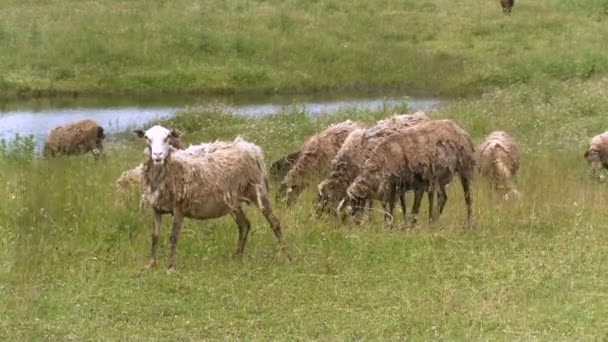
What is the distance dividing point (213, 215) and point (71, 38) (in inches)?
909

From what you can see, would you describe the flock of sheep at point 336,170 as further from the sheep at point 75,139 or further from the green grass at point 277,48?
the green grass at point 277,48

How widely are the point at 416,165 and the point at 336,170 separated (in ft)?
Answer: 4.62

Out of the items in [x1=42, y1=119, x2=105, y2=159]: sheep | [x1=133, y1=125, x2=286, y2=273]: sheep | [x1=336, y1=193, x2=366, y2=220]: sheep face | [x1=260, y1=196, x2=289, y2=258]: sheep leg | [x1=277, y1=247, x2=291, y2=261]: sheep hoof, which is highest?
[x1=133, y1=125, x2=286, y2=273]: sheep

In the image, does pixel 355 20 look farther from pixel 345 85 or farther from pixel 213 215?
pixel 213 215

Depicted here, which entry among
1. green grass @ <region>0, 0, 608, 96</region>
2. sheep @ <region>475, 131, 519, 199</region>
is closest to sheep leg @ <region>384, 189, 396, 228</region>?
sheep @ <region>475, 131, 519, 199</region>

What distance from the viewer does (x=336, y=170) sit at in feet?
41.9

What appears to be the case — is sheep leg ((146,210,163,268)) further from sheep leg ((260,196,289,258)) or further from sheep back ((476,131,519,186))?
sheep back ((476,131,519,186))

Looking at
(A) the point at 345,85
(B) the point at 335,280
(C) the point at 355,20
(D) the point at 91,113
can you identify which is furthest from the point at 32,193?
(C) the point at 355,20

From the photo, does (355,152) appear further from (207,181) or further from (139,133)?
(139,133)

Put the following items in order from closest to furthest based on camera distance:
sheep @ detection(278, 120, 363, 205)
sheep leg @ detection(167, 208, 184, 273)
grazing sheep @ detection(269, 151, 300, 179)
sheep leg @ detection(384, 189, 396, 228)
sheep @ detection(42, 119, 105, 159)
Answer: sheep leg @ detection(167, 208, 184, 273)
sheep leg @ detection(384, 189, 396, 228)
sheep @ detection(278, 120, 363, 205)
grazing sheep @ detection(269, 151, 300, 179)
sheep @ detection(42, 119, 105, 159)

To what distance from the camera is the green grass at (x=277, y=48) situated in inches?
1158

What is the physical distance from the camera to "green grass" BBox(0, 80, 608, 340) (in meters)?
7.94

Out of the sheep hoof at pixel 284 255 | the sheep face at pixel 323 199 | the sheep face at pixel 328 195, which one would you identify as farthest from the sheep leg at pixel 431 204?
the sheep hoof at pixel 284 255

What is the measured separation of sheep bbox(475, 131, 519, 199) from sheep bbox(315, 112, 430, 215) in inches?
91.8
